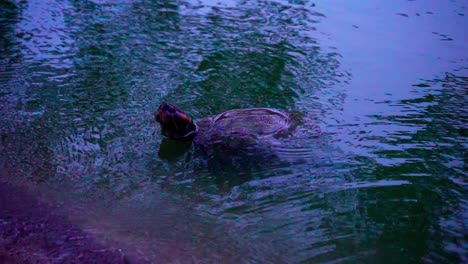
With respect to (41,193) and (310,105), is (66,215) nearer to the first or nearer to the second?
(41,193)

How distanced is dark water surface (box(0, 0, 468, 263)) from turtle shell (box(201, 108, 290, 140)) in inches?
6.3

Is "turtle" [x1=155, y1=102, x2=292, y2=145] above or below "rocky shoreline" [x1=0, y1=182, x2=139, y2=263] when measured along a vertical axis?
above

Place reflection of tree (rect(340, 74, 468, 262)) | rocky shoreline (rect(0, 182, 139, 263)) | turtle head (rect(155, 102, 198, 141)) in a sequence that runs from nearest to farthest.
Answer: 1. rocky shoreline (rect(0, 182, 139, 263))
2. reflection of tree (rect(340, 74, 468, 262))
3. turtle head (rect(155, 102, 198, 141))

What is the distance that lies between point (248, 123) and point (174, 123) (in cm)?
59

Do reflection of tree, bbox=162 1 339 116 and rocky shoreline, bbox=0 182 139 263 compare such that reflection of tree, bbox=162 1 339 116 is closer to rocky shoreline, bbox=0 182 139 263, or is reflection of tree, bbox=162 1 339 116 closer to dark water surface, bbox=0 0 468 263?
dark water surface, bbox=0 0 468 263

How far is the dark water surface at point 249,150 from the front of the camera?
2.59 meters

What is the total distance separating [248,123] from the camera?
3.66m

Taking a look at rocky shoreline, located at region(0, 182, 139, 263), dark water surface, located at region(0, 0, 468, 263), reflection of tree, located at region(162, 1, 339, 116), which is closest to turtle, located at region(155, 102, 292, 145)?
dark water surface, located at region(0, 0, 468, 263)

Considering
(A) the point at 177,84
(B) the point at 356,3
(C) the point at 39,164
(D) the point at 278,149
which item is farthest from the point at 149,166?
(B) the point at 356,3

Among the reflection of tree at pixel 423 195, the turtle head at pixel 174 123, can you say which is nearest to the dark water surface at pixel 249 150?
the reflection of tree at pixel 423 195

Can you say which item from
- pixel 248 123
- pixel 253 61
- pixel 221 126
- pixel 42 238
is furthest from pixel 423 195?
pixel 253 61

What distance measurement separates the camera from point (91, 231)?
2502 mm

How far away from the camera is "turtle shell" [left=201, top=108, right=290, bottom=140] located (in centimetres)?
357

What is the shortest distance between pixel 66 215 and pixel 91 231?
22cm
